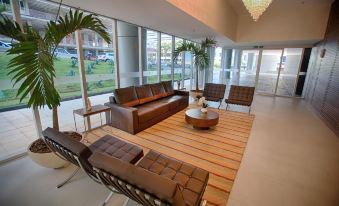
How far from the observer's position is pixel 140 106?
4.05 meters

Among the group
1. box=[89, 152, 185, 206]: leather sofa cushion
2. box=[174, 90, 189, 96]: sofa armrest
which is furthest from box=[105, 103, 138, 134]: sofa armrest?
box=[174, 90, 189, 96]: sofa armrest

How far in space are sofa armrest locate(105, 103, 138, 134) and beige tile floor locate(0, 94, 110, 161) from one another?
0.58 m

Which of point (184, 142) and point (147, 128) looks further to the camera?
point (147, 128)

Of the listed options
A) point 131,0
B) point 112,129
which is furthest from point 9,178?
point 131,0

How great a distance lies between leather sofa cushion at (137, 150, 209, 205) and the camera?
1.44 m

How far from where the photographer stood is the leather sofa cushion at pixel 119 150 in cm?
196

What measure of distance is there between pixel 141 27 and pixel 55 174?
156 inches

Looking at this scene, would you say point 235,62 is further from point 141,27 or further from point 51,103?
point 51,103

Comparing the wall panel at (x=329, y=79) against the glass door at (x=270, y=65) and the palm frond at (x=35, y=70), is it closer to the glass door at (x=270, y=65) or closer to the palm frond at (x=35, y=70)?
the glass door at (x=270, y=65)

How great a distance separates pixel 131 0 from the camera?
102 inches

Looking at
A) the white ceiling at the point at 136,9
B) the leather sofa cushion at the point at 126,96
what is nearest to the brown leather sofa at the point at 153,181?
the leather sofa cushion at the point at 126,96

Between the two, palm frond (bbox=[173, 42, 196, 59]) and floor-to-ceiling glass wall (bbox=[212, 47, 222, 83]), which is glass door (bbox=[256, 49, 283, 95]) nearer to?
floor-to-ceiling glass wall (bbox=[212, 47, 222, 83])

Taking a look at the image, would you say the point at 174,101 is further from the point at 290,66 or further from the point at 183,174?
the point at 290,66

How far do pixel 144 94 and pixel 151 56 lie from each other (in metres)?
1.68
